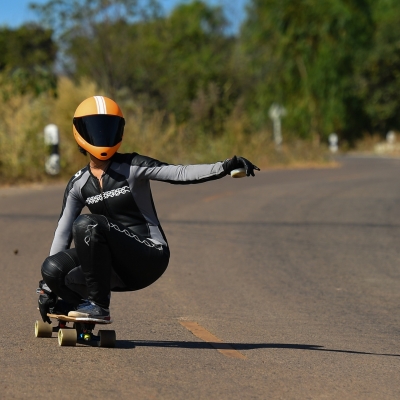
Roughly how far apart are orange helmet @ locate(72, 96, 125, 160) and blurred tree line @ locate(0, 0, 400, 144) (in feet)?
84.5

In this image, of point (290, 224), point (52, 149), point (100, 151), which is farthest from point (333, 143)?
point (100, 151)

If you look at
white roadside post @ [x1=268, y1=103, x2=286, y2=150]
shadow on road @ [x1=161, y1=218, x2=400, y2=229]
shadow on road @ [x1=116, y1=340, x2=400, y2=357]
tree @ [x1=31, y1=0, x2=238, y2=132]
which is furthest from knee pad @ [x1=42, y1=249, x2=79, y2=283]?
white roadside post @ [x1=268, y1=103, x2=286, y2=150]

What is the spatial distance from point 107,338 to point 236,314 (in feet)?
6.10

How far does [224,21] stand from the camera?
235 feet

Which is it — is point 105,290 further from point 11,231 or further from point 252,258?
point 11,231

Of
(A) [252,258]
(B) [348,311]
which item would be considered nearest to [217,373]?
(B) [348,311]

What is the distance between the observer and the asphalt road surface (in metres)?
5.29

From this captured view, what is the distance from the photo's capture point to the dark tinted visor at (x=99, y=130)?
606cm

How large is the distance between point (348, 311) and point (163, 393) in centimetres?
347

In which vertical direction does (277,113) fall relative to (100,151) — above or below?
above

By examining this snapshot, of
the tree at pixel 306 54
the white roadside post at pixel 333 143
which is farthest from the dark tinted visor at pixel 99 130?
the white roadside post at pixel 333 143

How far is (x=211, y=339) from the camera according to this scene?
6.64 m

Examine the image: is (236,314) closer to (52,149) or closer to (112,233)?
(112,233)

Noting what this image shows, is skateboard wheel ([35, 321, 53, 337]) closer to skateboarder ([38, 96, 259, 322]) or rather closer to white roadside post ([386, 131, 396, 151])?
skateboarder ([38, 96, 259, 322])
